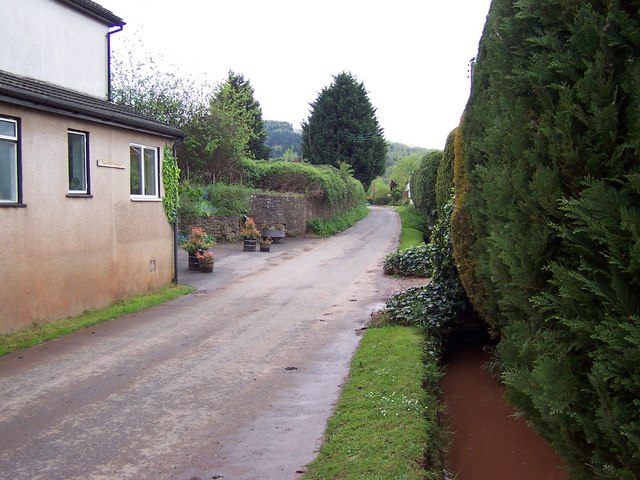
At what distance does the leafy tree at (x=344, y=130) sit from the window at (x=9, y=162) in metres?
47.5

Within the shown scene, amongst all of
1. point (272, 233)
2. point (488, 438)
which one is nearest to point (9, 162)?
point (488, 438)

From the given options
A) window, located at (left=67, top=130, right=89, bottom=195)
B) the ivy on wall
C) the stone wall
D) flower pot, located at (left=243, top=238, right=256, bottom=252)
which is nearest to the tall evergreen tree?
the stone wall

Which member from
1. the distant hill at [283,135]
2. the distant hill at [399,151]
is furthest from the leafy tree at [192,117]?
the distant hill at [399,151]

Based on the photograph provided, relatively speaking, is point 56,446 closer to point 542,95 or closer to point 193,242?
point 542,95

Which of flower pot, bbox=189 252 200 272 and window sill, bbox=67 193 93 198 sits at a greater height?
window sill, bbox=67 193 93 198

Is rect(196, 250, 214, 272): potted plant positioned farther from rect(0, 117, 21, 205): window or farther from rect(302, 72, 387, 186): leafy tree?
rect(302, 72, 387, 186): leafy tree

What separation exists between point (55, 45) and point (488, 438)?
41.8 ft

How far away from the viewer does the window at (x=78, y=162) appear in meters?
11.8

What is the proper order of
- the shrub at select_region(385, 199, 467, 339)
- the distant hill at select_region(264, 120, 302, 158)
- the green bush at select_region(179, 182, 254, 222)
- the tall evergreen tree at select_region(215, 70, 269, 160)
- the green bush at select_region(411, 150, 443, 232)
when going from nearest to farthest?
the shrub at select_region(385, 199, 467, 339)
the green bush at select_region(179, 182, 254, 222)
the green bush at select_region(411, 150, 443, 232)
the tall evergreen tree at select_region(215, 70, 269, 160)
the distant hill at select_region(264, 120, 302, 158)

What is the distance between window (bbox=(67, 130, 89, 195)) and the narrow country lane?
2804 mm

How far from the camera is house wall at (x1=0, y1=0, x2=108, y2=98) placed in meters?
12.4

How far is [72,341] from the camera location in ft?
33.2

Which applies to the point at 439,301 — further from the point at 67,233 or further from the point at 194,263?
the point at 194,263

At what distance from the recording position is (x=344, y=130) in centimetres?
5816
